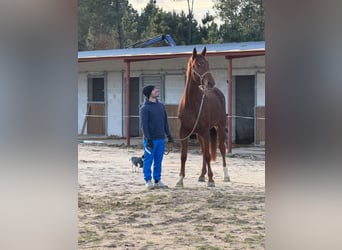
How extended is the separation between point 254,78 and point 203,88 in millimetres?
6820

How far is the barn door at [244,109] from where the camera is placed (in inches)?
628

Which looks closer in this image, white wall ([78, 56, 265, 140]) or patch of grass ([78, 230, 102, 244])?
patch of grass ([78, 230, 102, 244])

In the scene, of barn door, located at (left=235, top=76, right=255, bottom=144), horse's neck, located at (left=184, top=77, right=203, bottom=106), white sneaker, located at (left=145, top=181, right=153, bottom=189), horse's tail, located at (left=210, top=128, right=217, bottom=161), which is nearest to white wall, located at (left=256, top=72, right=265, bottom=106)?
barn door, located at (left=235, top=76, right=255, bottom=144)

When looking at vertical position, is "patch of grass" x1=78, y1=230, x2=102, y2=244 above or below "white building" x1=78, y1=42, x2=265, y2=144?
below

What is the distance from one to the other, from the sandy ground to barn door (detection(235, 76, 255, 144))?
15.6ft

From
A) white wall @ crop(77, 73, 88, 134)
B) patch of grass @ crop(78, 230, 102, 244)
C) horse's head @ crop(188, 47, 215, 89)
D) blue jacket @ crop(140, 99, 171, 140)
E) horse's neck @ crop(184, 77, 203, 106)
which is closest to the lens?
patch of grass @ crop(78, 230, 102, 244)

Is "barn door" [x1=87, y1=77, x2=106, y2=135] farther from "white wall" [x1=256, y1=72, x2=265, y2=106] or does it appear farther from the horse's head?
the horse's head

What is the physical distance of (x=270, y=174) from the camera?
2271 mm

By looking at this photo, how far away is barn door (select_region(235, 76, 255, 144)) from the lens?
15945 millimetres
